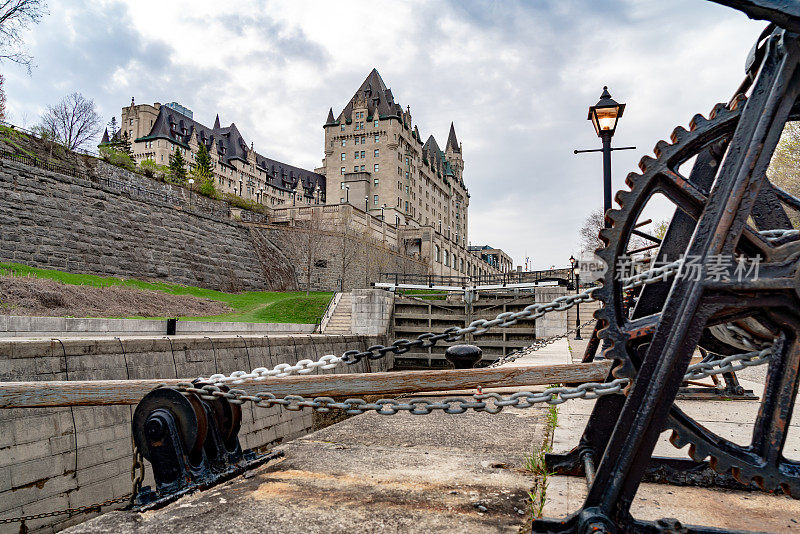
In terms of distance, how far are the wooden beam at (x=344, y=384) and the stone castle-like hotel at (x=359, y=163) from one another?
5697cm

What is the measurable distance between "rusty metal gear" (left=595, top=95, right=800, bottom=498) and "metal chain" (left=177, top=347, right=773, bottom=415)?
0.11 metres

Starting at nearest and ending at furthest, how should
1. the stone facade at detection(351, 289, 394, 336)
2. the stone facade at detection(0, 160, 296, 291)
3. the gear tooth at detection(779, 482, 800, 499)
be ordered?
1. the gear tooth at detection(779, 482, 800, 499)
2. the stone facade at detection(351, 289, 394, 336)
3. the stone facade at detection(0, 160, 296, 291)

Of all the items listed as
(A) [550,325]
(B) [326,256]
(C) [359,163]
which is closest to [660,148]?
(A) [550,325]

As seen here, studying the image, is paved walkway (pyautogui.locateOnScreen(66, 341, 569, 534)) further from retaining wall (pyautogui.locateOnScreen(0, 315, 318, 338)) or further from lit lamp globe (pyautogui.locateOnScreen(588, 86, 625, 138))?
retaining wall (pyautogui.locateOnScreen(0, 315, 318, 338))

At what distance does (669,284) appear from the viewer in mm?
2451

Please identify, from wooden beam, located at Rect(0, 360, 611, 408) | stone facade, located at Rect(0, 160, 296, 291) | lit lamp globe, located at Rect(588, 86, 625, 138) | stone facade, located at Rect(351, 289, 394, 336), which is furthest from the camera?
stone facade, located at Rect(0, 160, 296, 291)

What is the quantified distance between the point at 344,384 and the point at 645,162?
6.42ft

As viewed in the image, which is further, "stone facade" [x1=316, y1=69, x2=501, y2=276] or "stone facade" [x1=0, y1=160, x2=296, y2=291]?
"stone facade" [x1=316, y1=69, x2=501, y2=276]

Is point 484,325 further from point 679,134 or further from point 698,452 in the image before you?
point 679,134

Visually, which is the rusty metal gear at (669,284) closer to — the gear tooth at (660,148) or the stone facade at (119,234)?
the gear tooth at (660,148)

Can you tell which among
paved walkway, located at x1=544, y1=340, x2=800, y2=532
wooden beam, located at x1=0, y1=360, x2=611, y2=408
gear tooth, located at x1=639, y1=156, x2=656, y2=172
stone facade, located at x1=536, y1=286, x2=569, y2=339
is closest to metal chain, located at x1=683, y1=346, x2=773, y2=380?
wooden beam, located at x1=0, y1=360, x2=611, y2=408

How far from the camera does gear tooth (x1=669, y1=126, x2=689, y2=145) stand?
2.37 m

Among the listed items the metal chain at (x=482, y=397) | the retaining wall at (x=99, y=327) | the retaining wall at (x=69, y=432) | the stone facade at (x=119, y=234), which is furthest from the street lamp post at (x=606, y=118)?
the stone facade at (x=119, y=234)

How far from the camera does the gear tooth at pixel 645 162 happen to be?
95.3 inches
